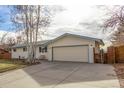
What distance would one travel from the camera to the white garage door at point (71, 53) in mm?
14867

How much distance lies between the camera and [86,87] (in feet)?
18.6

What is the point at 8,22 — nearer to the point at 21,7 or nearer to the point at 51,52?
the point at 21,7

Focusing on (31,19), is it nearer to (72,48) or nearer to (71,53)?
(72,48)

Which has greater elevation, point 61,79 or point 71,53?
point 71,53

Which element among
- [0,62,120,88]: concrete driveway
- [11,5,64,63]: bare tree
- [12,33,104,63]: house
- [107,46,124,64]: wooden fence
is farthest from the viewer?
[11,5,64,63]: bare tree

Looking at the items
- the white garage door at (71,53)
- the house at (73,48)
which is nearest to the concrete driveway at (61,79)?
the house at (73,48)

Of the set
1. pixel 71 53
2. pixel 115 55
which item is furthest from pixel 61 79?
pixel 71 53

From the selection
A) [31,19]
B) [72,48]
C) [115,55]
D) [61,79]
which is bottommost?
[61,79]

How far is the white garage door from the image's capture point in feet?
48.8

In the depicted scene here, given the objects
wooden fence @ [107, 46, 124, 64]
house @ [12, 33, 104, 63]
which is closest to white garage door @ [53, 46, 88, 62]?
house @ [12, 33, 104, 63]

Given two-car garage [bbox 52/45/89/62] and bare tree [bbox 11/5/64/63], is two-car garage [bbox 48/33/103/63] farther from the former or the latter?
bare tree [bbox 11/5/64/63]

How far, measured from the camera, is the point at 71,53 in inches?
621

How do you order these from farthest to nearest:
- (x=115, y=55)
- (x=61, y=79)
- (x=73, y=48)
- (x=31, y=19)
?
(x=73, y=48), (x=31, y=19), (x=115, y=55), (x=61, y=79)

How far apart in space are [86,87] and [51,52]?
12.5 m
